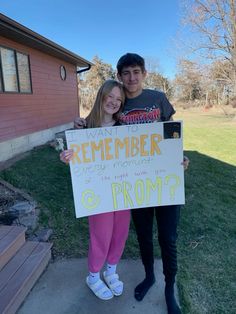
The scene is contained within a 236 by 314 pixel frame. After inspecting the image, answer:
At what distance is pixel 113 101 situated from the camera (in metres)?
1.61

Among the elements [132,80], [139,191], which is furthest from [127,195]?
[132,80]

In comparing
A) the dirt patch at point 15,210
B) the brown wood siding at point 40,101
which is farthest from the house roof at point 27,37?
the dirt patch at point 15,210

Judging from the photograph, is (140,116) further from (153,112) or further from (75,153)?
(75,153)

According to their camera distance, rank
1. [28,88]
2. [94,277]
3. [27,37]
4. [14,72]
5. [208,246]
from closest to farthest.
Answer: [94,277], [208,246], [27,37], [14,72], [28,88]

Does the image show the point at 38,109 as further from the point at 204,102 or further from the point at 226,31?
the point at 204,102

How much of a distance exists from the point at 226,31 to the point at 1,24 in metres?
14.2

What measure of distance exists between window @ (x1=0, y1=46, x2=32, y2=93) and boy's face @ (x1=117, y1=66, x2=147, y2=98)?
4645 millimetres

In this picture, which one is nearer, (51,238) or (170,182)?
(170,182)

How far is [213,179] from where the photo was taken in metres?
4.54

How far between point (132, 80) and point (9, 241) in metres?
1.63

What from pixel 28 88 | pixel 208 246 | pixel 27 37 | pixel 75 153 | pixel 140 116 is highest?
pixel 27 37

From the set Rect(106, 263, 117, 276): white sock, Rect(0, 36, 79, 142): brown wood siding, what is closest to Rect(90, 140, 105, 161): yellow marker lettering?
Rect(106, 263, 117, 276): white sock

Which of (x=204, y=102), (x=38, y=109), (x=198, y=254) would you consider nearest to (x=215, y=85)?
(x=204, y=102)

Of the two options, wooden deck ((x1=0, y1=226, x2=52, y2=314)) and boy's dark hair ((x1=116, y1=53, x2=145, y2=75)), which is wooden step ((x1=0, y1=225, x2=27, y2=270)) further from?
boy's dark hair ((x1=116, y1=53, x2=145, y2=75))
